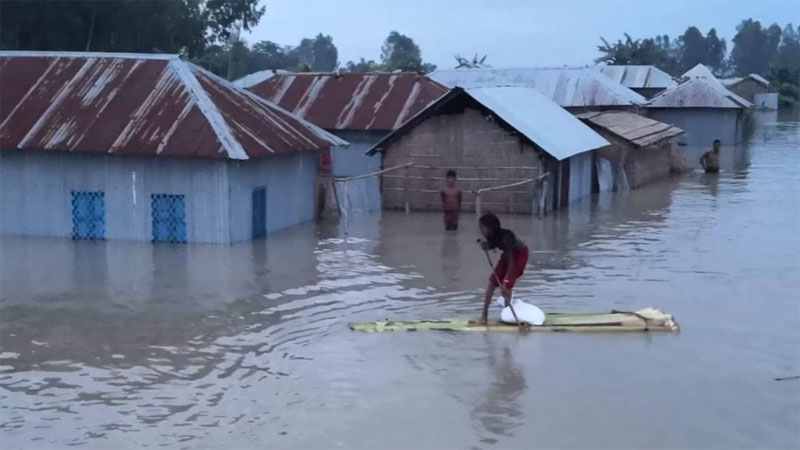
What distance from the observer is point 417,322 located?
12547mm

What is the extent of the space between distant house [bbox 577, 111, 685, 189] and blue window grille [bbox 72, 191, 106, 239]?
14.8m

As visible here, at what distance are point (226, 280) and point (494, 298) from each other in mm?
4360

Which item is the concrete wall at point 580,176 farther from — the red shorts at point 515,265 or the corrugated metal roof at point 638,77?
the corrugated metal roof at point 638,77

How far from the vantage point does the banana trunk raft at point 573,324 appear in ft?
39.6

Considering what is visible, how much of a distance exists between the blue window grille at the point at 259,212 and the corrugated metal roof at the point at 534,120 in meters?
4.50

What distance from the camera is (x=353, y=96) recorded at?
31.8 meters

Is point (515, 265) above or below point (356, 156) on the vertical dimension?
below

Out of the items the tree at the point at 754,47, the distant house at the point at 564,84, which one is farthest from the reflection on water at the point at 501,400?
the tree at the point at 754,47

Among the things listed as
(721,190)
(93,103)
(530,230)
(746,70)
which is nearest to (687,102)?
(721,190)

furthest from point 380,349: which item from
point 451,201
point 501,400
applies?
point 451,201

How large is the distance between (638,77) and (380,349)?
48.7m

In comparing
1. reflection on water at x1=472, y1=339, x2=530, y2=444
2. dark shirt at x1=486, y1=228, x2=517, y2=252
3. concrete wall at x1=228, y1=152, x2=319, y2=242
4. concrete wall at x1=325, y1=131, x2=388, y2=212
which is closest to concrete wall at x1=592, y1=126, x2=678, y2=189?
concrete wall at x1=325, y1=131, x2=388, y2=212

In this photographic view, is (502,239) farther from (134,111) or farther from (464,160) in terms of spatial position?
(464,160)

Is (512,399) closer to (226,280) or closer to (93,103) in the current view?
(226,280)
